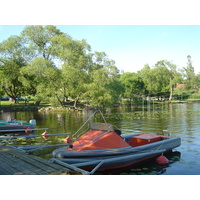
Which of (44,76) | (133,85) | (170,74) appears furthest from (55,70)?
(170,74)

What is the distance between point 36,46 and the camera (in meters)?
51.7

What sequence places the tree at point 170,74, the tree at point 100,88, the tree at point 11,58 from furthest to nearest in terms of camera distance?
the tree at point 170,74 < the tree at point 11,58 < the tree at point 100,88

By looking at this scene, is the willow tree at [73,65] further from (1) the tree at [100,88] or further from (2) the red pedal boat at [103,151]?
(2) the red pedal boat at [103,151]

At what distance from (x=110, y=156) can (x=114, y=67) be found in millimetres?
46000

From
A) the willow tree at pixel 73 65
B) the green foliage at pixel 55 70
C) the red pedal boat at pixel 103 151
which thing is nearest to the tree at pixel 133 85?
the green foliage at pixel 55 70

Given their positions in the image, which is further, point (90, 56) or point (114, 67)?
point (114, 67)

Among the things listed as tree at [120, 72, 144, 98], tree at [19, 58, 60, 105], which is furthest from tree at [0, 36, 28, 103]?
tree at [120, 72, 144, 98]

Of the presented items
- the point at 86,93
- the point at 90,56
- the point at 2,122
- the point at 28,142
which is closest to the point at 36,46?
the point at 90,56

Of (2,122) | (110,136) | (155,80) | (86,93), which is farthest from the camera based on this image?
(155,80)

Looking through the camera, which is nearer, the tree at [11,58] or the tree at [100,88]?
the tree at [100,88]

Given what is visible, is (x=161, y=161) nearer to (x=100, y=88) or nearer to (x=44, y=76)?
(x=100, y=88)

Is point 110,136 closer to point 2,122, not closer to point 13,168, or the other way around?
point 13,168

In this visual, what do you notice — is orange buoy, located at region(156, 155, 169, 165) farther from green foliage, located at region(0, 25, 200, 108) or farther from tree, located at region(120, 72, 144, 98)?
tree, located at region(120, 72, 144, 98)

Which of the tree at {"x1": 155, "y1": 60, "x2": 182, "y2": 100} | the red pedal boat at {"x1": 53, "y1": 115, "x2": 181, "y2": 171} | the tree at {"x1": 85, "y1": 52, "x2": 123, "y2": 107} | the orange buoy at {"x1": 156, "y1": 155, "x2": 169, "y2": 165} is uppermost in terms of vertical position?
the tree at {"x1": 155, "y1": 60, "x2": 182, "y2": 100}
